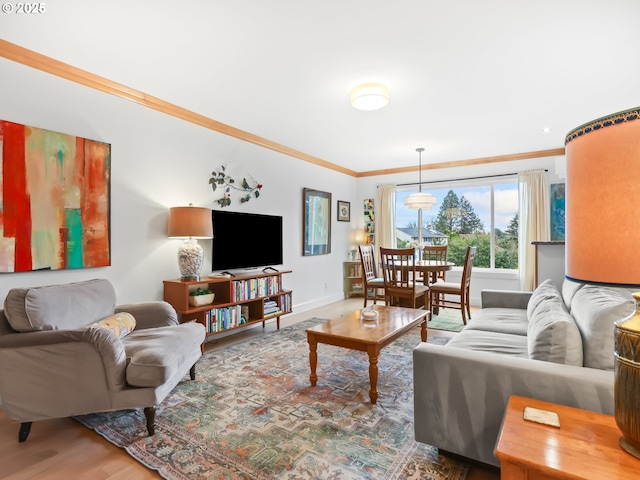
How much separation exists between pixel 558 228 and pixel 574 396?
4590 mm

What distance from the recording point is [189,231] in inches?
125

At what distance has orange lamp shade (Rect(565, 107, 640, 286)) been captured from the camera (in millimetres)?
716

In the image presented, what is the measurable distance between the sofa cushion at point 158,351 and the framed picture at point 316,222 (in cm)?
292

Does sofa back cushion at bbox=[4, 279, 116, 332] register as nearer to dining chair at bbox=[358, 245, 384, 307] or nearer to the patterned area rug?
dining chair at bbox=[358, 245, 384, 307]

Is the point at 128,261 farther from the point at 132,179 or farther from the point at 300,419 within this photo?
the point at 300,419

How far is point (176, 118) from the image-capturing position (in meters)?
3.52

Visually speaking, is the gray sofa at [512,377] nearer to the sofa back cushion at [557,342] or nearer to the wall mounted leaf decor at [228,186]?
the sofa back cushion at [557,342]

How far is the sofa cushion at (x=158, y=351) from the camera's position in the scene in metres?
1.94

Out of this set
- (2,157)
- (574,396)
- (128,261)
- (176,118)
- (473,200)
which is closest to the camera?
(574,396)

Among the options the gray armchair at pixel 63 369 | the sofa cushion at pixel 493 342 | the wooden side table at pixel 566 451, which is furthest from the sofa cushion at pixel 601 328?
the gray armchair at pixel 63 369

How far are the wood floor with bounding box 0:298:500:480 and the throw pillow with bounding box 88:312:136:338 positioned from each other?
1.90 ft

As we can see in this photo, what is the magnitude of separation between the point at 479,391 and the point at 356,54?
2295 millimetres

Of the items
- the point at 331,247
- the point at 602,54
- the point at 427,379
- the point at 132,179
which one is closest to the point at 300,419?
the point at 427,379

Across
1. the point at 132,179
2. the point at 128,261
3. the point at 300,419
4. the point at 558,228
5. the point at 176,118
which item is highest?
the point at 176,118
